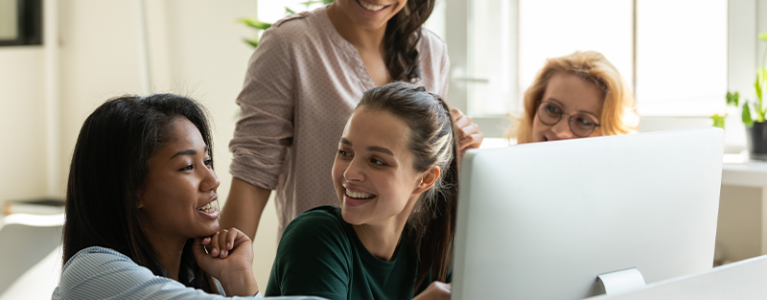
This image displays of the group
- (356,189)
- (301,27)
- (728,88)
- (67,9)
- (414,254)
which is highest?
(67,9)

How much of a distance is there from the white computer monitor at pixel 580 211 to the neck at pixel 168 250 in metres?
0.56

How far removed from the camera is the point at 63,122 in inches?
143

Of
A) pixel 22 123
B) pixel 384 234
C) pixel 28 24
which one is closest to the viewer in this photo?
pixel 384 234

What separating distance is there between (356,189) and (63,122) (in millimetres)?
3187

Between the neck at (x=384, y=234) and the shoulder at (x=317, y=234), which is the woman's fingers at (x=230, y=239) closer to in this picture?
the shoulder at (x=317, y=234)

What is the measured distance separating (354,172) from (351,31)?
0.52 metres

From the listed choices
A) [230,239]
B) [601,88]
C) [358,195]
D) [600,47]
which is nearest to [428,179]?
[358,195]

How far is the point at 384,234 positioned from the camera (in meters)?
1.14

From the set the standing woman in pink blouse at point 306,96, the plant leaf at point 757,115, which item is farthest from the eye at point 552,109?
the plant leaf at point 757,115

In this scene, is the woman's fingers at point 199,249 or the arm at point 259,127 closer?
the woman's fingers at point 199,249

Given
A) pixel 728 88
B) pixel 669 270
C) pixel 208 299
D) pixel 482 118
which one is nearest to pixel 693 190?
pixel 669 270

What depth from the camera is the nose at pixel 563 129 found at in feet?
4.87

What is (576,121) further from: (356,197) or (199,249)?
(199,249)

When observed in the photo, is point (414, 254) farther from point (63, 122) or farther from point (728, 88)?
point (63, 122)
